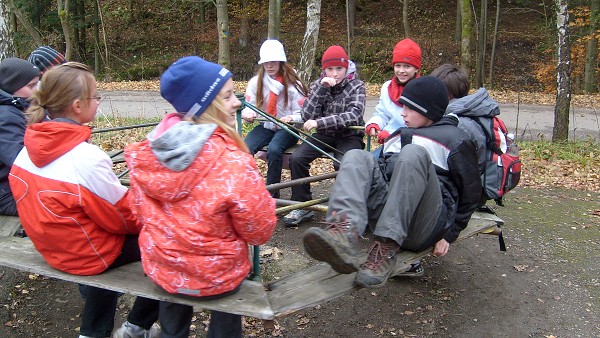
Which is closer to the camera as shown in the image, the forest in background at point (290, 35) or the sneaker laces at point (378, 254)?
the sneaker laces at point (378, 254)

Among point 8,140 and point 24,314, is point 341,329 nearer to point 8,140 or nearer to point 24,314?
point 24,314

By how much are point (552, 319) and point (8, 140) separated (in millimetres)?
3664

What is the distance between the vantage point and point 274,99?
17.8 feet

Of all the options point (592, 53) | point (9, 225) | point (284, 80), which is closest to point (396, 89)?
point (284, 80)

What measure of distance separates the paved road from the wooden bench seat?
8803 mm

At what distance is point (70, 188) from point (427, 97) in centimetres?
203

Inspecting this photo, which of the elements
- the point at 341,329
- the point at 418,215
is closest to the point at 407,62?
the point at 418,215

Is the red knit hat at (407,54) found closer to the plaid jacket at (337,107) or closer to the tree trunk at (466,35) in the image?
the plaid jacket at (337,107)

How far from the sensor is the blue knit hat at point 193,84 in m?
2.42

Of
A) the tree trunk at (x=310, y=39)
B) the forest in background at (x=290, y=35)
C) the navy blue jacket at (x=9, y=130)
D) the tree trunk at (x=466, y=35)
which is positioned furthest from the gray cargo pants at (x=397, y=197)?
the forest in background at (x=290, y=35)

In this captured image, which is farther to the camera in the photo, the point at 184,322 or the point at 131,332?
the point at 131,332

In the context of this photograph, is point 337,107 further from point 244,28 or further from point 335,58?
point 244,28

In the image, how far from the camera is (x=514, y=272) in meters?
4.52

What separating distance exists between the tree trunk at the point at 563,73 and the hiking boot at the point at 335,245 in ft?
24.7
